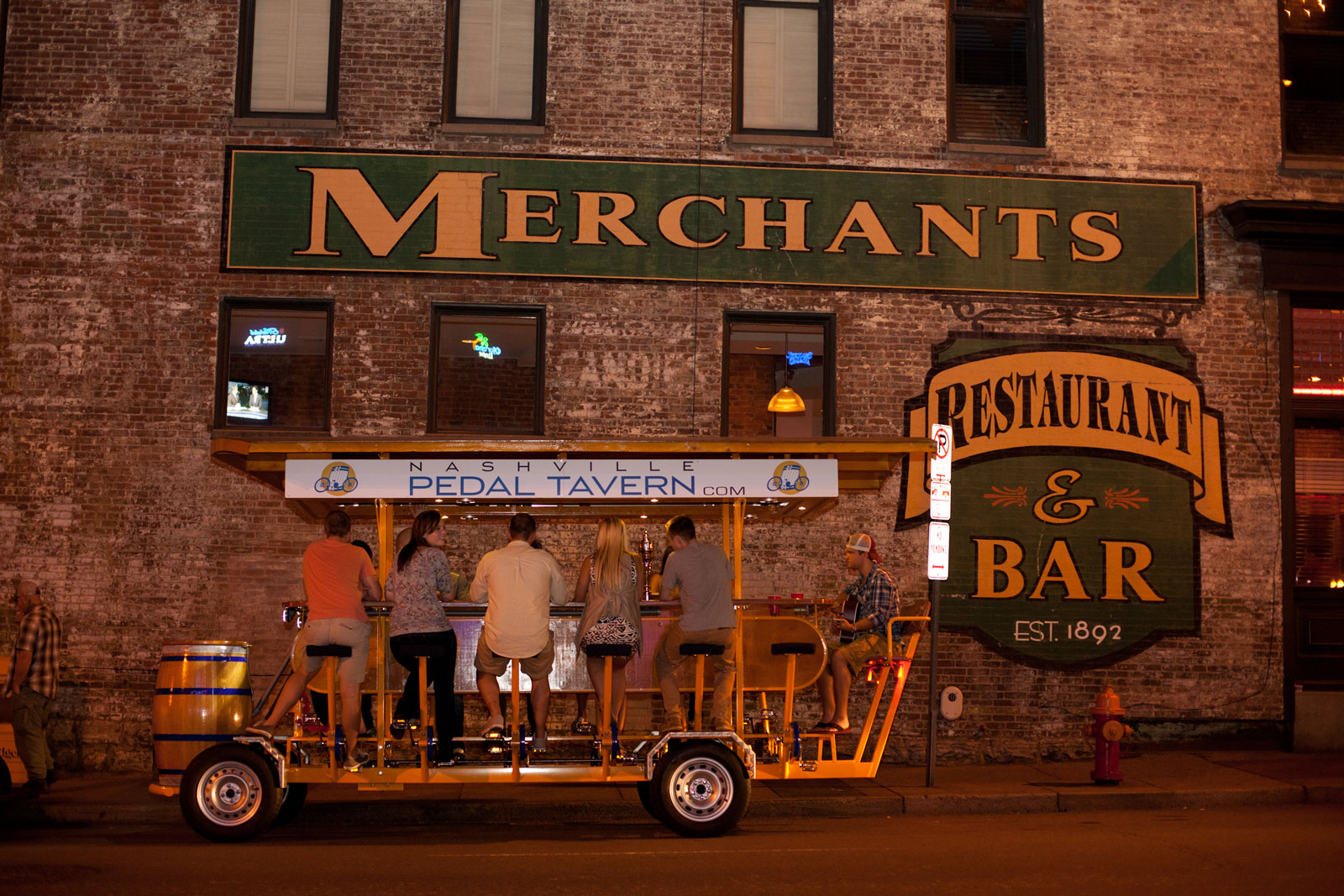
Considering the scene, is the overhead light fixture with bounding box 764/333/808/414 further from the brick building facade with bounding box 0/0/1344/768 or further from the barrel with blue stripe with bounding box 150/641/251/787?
the barrel with blue stripe with bounding box 150/641/251/787

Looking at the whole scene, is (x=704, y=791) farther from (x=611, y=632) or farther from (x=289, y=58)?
(x=289, y=58)

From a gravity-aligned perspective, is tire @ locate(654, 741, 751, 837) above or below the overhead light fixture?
below

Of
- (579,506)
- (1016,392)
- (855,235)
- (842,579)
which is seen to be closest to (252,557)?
(579,506)

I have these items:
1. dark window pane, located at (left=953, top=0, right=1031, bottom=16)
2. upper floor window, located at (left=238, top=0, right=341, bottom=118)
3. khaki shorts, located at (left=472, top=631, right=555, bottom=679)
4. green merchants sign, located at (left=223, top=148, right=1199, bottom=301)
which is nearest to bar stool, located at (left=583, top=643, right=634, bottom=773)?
khaki shorts, located at (left=472, top=631, right=555, bottom=679)

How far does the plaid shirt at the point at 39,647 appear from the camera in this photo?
11.5 meters

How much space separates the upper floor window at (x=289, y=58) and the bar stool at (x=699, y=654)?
7573mm

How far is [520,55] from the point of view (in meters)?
14.2

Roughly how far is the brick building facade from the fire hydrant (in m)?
1.85

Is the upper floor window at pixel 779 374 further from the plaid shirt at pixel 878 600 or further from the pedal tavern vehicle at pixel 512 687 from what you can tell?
the pedal tavern vehicle at pixel 512 687

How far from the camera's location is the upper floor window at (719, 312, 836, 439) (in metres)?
14.0

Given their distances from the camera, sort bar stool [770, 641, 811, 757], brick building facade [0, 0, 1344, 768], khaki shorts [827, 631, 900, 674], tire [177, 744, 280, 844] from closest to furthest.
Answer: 1. tire [177, 744, 280, 844]
2. bar stool [770, 641, 811, 757]
3. khaki shorts [827, 631, 900, 674]
4. brick building facade [0, 0, 1344, 768]

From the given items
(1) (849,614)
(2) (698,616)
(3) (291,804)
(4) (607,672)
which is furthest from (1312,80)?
(3) (291,804)

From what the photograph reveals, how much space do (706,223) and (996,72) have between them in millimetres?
3826

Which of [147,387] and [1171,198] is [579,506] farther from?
[1171,198]
